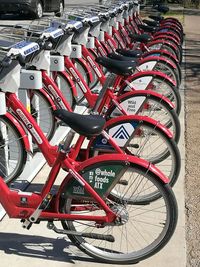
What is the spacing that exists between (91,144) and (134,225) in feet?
2.31

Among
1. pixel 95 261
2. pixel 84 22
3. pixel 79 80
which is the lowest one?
pixel 95 261

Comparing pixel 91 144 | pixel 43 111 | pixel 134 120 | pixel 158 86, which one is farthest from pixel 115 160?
pixel 158 86

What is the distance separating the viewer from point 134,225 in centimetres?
344

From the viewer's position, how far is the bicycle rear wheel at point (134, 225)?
114 inches

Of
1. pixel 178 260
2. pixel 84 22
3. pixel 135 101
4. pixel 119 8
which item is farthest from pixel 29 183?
pixel 119 8

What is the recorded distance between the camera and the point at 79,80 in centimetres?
513

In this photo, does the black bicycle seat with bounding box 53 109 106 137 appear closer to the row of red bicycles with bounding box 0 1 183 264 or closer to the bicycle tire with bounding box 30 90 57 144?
the row of red bicycles with bounding box 0 1 183 264

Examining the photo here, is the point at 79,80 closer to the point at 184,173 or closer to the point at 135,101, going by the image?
the point at 135,101

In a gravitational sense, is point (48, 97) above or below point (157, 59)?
below

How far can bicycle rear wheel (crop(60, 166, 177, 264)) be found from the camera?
2889 millimetres

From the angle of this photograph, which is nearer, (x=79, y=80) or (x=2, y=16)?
(x=79, y=80)

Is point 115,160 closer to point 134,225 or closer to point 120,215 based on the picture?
point 120,215

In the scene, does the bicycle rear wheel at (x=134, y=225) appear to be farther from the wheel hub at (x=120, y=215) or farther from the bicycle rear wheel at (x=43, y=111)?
the bicycle rear wheel at (x=43, y=111)

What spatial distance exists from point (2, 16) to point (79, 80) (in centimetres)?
1103
